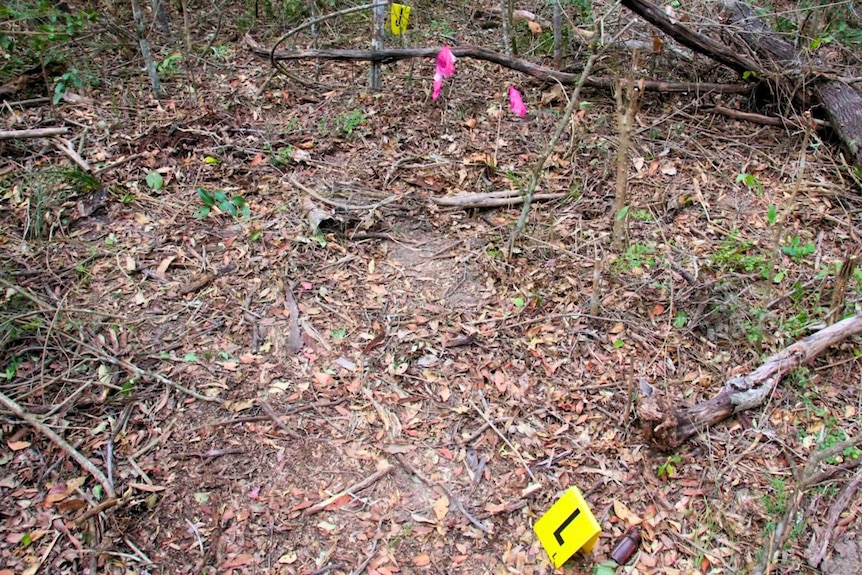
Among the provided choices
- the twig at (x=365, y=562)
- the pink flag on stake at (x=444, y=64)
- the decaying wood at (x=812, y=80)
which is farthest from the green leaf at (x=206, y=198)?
the decaying wood at (x=812, y=80)

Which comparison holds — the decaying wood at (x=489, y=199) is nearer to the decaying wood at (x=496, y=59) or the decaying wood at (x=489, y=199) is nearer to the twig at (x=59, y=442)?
the decaying wood at (x=496, y=59)

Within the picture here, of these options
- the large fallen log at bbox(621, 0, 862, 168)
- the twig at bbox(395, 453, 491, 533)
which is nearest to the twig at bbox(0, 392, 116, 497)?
the twig at bbox(395, 453, 491, 533)

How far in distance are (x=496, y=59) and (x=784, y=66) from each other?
1.79 m

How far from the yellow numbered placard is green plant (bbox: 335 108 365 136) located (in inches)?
21.9

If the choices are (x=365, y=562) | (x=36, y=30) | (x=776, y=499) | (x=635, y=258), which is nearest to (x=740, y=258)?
(x=635, y=258)

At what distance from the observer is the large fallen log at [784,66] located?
365 cm

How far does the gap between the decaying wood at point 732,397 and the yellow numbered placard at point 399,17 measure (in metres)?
2.63

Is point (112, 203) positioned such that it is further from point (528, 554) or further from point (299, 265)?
point (528, 554)

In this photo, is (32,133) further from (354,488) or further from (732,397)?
(732,397)

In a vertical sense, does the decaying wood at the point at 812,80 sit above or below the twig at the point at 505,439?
above

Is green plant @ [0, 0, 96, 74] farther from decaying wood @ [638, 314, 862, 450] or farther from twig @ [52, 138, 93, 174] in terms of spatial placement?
decaying wood @ [638, 314, 862, 450]

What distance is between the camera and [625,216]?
3.15 meters

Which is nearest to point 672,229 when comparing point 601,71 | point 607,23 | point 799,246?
point 799,246

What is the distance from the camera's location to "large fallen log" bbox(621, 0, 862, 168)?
12.0ft
